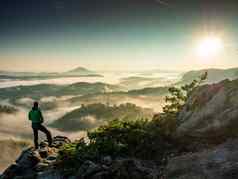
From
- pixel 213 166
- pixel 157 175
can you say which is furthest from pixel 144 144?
pixel 213 166

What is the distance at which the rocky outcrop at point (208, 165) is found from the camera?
9.42m

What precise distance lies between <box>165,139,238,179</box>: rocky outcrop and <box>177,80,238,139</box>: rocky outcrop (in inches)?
50.8

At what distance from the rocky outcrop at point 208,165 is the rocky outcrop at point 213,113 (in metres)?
1.29

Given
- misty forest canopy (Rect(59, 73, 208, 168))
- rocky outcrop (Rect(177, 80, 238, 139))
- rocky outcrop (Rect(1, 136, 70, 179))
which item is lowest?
rocky outcrop (Rect(1, 136, 70, 179))

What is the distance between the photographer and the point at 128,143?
591 inches

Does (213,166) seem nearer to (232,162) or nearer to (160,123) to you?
(232,162)

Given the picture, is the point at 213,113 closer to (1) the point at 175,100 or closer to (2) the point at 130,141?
(2) the point at 130,141

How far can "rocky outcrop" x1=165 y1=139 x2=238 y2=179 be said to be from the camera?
942 centimetres

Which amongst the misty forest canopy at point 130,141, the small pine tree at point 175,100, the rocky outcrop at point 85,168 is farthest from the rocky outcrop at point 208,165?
the small pine tree at point 175,100

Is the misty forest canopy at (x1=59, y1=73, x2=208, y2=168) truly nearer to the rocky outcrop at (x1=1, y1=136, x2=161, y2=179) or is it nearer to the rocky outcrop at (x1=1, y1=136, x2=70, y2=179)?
the rocky outcrop at (x1=1, y1=136, x2=161, y2=179)

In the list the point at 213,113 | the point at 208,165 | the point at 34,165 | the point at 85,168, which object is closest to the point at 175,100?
the point at 213,113

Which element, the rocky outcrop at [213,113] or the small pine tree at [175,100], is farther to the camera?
the small pine tree at [175,100]

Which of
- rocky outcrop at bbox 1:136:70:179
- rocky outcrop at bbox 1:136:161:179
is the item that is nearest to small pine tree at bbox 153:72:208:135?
rocky outcrop at bbox 1:136:161:179

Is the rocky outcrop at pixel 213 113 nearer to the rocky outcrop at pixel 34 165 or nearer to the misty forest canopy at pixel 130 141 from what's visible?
the misty forest canopy at pixel 130 141
